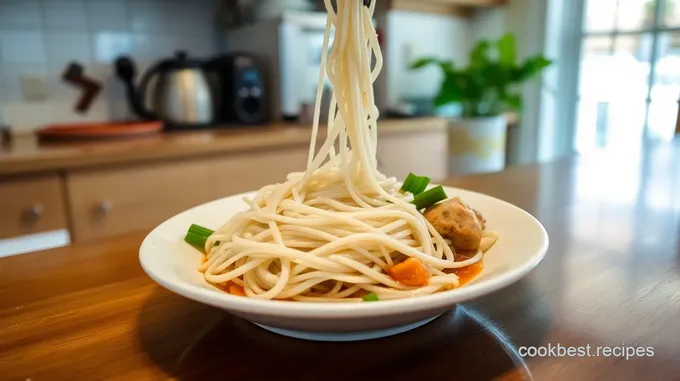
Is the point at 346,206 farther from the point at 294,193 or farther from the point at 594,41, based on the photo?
the point at 594,41

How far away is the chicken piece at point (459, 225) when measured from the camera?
61 cm

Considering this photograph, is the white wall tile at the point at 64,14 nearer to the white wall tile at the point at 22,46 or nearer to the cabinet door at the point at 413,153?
the white wall tile at the point at 22,46

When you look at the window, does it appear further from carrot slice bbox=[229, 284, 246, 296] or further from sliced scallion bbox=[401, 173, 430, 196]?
carrot slice bbox=[229, 284, 246, 296]

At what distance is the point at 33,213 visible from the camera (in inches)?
59.9

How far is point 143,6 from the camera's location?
2297 millimetres

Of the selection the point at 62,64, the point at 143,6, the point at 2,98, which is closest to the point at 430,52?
the point at 143,6

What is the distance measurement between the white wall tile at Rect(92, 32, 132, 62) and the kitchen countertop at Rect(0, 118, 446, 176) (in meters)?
0.51

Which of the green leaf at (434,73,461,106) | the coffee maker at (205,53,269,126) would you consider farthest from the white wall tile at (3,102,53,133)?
the green leaf at (434,73,461,106)

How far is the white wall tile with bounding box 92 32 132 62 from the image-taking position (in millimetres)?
2211

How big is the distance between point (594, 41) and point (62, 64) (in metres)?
2.69

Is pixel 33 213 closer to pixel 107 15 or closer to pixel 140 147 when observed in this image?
pixel 140 147

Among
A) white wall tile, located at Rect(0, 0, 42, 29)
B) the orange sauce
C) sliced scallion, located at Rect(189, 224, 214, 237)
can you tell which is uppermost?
white wall tile, located at Rect(0, 0, 42, 29)

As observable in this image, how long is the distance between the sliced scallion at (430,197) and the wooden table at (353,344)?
0.15 metres

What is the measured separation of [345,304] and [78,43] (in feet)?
7.20
